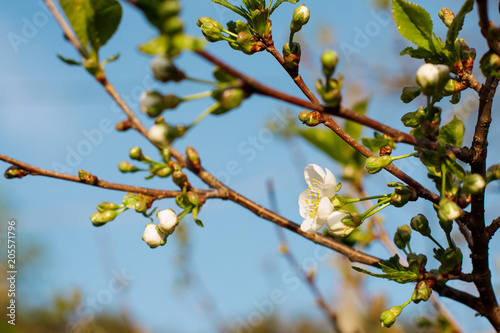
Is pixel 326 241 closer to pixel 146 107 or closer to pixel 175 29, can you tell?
pixel 146 107

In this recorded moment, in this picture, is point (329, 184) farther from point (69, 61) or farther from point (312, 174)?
point (69, 61)

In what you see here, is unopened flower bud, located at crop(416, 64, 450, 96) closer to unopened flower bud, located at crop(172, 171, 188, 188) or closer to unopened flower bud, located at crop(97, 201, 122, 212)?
unopened flower bud, located at crop(172, 171, 188, 188)

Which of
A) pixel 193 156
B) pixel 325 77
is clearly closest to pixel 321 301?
pixel 193 156

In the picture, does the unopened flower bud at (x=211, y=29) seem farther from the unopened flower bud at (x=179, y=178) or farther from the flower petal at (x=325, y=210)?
the flower petal at (x=325, y=210)

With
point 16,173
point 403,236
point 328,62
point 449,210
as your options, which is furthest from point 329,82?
point 16,173

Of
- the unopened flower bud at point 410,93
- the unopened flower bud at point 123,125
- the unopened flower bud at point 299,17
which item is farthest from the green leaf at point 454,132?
the unopened flower bud at point 123,125

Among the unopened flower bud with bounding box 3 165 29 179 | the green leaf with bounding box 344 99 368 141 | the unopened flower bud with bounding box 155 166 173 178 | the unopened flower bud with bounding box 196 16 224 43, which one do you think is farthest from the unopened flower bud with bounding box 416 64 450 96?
the green leaf with bounding box 344 99 368 141
